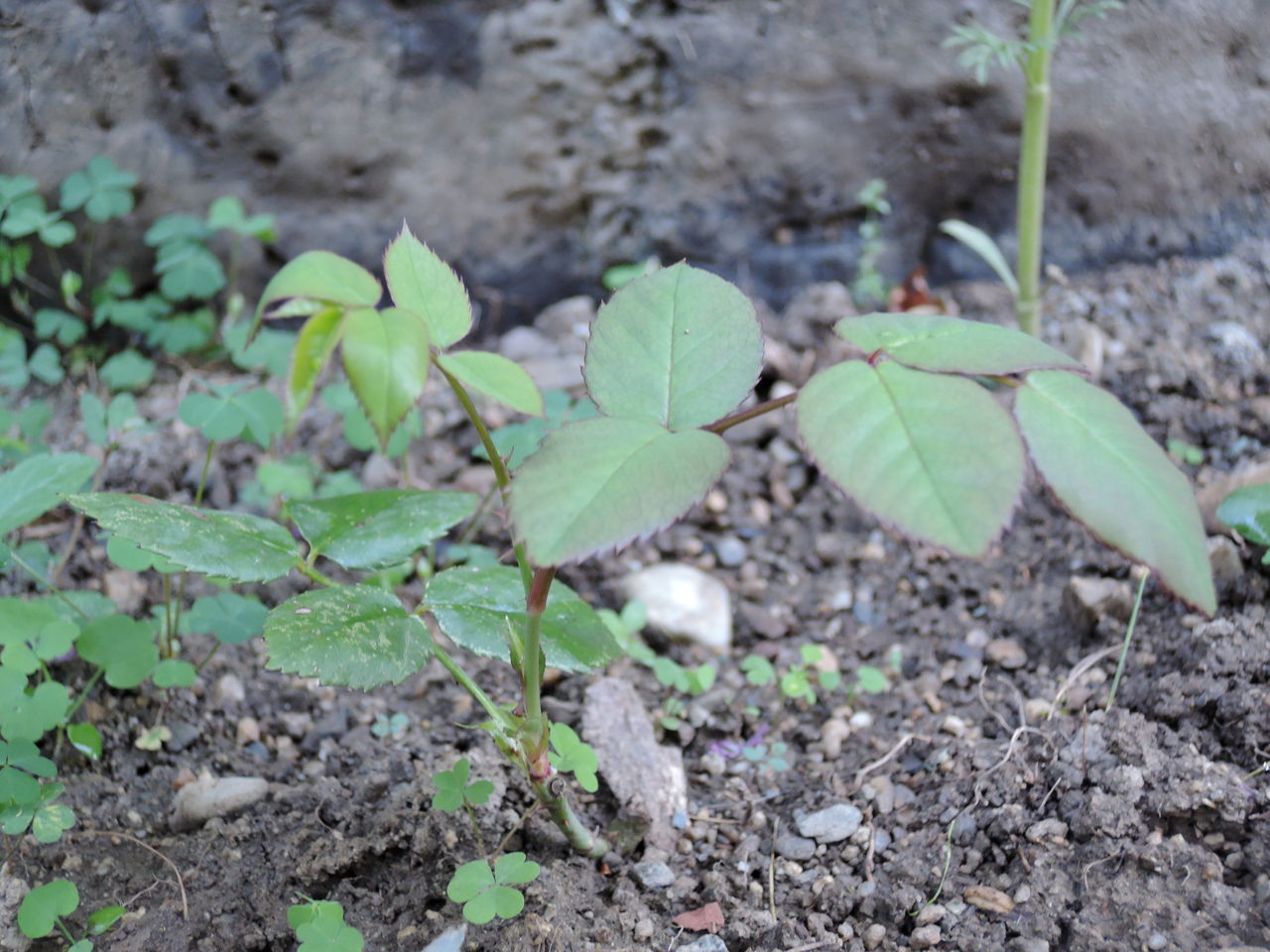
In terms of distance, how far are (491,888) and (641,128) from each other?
6.10ft

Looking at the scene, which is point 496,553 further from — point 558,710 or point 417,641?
point 417,641

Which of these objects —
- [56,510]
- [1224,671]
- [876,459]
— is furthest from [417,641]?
[56,510]

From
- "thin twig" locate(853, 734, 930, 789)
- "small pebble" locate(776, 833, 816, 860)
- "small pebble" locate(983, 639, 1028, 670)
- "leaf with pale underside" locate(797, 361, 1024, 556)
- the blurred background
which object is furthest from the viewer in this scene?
the blurred background

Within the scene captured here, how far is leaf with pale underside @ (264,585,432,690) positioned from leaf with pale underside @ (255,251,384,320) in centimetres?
30

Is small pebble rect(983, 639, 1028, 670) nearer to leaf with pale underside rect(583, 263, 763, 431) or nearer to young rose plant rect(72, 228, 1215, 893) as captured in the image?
young rose plant rect(72, 228, 1215, 893)

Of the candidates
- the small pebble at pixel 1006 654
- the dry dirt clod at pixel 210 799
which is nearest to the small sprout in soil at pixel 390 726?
the dry dirt clod at pixel 210 799

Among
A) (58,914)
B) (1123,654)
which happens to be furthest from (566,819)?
(1123,654)

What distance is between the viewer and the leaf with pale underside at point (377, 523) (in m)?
1.08

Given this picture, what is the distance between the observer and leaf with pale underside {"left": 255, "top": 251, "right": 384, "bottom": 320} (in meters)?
0.79

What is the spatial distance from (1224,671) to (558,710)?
886 mm

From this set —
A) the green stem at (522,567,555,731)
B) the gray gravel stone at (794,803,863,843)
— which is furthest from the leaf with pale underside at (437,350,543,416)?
the gray gravel stone at (794,803,863,843)

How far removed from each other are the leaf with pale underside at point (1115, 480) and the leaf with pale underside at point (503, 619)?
503mm

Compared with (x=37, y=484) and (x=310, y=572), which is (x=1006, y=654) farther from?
(x=37, y=484)

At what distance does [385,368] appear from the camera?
73cm
